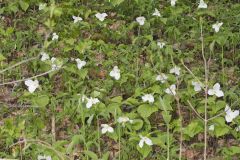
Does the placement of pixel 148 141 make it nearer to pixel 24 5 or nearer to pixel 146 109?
pixel 146 109

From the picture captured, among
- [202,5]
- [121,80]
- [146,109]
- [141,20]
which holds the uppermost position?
[202,5]

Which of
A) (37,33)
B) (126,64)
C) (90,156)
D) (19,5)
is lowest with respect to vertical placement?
(90,156)

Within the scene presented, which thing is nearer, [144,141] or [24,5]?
[144,141]

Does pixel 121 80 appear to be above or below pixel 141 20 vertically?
below

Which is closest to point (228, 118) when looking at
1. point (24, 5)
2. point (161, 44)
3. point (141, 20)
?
point (161, 44)

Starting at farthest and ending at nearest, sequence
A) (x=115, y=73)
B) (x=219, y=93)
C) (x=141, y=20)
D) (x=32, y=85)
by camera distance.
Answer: (x=141, y=20) → (x=115, y=73) → (x=32, y=85) → (x=219, y=93)

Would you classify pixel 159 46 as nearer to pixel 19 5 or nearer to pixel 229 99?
pixel 229 99

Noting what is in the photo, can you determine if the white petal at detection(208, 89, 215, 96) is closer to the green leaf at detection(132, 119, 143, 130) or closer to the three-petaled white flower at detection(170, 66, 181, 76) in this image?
the three-petaled white flower at detection(170, 66, 181, 76)

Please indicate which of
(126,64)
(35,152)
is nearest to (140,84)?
(126,64)
